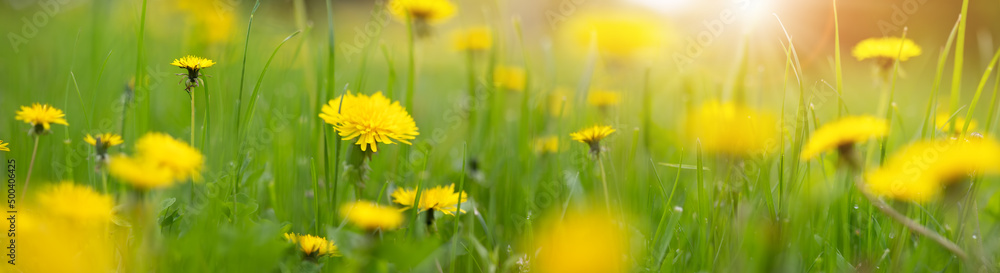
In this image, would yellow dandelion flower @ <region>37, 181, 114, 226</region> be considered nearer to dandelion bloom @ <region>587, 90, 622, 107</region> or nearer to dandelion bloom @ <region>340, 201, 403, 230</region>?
dandelion bloom @ <region>340, 201, 403, 230</region>

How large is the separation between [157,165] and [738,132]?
2.65ft

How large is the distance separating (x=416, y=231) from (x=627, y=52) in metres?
0.75

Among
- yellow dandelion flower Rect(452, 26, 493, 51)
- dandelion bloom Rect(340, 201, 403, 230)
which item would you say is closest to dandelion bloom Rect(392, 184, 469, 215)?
dandelion bloom Rect(340, 201, 403, 230)

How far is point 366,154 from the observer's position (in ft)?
2.62

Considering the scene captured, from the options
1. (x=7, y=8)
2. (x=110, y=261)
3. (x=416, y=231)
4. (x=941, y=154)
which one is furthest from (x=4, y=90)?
(x=941, y=154)

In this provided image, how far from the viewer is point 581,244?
0.70 m

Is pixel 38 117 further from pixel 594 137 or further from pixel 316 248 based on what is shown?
pixel 594 137

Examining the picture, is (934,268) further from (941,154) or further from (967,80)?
(967,80)

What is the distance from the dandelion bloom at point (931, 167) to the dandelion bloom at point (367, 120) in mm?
581

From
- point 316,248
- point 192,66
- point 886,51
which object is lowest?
point 316,248

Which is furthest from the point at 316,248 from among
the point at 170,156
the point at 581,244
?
the point at 581,244

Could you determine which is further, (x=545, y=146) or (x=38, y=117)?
(x=545, y=146)

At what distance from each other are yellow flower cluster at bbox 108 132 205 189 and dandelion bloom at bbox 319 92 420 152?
18 cm

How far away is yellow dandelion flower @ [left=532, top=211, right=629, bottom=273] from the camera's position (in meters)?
0.66
